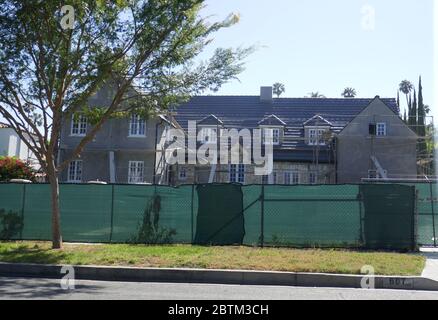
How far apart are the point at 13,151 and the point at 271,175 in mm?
26715

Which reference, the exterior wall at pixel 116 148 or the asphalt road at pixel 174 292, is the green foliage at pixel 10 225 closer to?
the asphalt road at pixel 174 292

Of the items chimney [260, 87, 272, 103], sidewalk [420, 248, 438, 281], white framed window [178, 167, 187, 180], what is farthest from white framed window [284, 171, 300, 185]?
sidewalk [420, 248, 438, 281]

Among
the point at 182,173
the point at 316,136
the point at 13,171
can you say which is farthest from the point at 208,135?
the point at 13,171

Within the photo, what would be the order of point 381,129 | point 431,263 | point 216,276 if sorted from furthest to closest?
point 381,129 < point 431,263 < point 216,276

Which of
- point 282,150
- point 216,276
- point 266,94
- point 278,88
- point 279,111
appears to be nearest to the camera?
point 216,276

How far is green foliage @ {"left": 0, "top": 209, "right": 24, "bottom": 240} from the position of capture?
16219 mm

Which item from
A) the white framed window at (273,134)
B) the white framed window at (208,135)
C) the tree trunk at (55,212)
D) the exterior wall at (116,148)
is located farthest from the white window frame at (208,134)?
the tree trunk at (55,212)

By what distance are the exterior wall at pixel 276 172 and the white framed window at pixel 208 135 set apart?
7.98 feet

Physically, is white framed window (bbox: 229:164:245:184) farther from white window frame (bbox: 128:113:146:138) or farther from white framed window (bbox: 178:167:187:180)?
white window frame (bbox: 128:113:146:138)

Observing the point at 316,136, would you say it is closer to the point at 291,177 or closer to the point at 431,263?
the point at 291,177

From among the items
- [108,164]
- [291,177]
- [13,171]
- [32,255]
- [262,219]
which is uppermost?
[108,164]

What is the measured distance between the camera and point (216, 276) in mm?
10672

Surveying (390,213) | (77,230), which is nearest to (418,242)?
(390,213)

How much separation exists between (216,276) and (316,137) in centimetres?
2918
